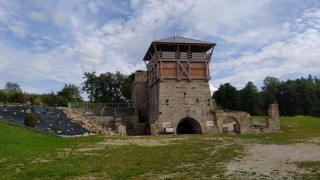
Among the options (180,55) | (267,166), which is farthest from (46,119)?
(267,166)

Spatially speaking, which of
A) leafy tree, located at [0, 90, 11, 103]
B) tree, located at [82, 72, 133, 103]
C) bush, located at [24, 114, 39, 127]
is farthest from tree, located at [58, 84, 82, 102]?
bush, located at [24, 114, 39, 127]

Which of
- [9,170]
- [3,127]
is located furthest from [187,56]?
[9,170]

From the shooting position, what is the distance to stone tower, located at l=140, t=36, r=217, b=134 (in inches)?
1604

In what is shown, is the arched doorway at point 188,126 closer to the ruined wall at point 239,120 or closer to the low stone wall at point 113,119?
the ruined wall at point 239,120

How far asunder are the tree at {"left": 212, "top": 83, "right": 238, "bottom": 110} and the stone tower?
75.1 ft

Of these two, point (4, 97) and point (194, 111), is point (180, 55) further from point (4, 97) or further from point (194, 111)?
point (4, 97)

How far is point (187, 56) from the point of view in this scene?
42.2 metres

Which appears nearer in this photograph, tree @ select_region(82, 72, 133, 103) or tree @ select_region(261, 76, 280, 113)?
tree @ select_region(82, 72, 133, 103)

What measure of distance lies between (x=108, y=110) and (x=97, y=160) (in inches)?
1264

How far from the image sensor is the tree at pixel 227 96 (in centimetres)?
6444

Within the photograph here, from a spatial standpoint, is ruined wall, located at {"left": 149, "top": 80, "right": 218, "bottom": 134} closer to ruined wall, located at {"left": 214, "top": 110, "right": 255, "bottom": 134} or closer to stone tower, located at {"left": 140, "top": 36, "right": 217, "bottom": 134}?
stone tower, located at {"left": 140, "top": 36, "right": 217, "bottom": 134}

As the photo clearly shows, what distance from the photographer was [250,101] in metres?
70.1

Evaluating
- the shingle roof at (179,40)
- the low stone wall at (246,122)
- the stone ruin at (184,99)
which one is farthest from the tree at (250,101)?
the shingle roof at (179,40)

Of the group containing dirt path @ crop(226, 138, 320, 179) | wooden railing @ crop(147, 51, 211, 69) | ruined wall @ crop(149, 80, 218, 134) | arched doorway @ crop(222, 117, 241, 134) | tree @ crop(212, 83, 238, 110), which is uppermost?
wooden railing @ crop(147, 51, 211, 69)
